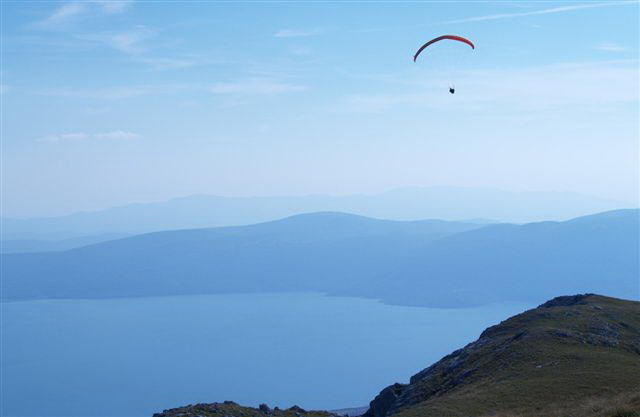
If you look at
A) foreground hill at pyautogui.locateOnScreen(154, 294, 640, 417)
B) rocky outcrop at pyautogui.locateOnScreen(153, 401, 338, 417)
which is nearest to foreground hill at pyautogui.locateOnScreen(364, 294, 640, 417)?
foreground hill at pyautogui.locateOnScreen(154, 294, 640, 417)

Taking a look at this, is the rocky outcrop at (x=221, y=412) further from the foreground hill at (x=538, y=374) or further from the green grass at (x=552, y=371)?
the green grass at (x=552, y=371)

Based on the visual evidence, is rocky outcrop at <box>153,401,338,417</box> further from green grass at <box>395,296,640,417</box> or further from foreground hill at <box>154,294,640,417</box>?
green grass at <box>395,296,640,417</box>

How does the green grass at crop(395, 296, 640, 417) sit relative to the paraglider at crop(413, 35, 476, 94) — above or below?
below

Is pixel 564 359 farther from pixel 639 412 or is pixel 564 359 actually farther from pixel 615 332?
pixel 639 412

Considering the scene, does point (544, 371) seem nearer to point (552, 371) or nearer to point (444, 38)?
point (552, 371)

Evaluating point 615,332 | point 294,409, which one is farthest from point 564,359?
point 294,409

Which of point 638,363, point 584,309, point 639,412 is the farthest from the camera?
point 584,309
